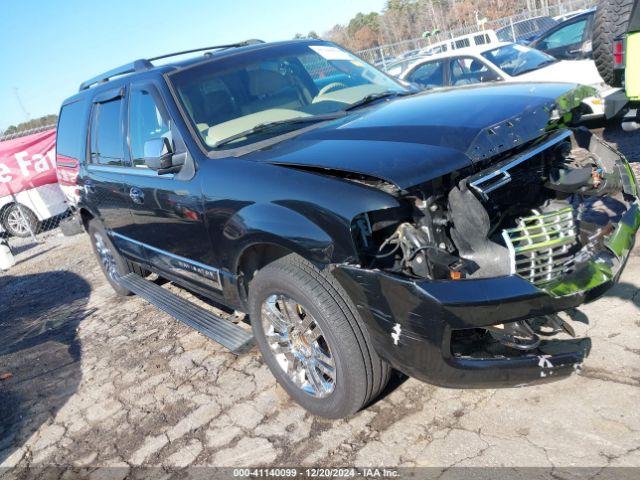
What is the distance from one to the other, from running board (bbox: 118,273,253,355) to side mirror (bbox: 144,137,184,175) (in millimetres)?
1125

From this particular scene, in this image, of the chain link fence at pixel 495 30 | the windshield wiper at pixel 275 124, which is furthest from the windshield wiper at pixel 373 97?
the chain link fence at pixel 495 30

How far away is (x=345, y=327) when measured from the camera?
2.53 metres

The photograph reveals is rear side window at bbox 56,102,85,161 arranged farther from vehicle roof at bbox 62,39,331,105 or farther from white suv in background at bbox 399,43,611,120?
white suv in background at bbox 399,43,611,120

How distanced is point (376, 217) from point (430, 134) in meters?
0.51

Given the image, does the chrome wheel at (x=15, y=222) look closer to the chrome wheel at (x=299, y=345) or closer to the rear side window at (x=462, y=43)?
the chrome wheel at (x=299, y=345)

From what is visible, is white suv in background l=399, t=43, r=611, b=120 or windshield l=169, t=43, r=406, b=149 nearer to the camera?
windshield l=169, t=43, r=406, b=149

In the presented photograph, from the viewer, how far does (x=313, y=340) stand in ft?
9.28

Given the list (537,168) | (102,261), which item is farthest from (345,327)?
(102,261)

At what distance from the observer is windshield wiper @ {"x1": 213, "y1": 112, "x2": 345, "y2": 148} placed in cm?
335

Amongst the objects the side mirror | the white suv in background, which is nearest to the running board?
the side mirror

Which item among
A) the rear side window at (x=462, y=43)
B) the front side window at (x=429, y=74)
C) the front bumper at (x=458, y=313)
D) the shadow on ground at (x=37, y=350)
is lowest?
the shadow on ground at (x=37, y=350)

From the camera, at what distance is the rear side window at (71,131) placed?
17.5 ft

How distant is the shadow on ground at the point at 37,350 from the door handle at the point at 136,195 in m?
1.54

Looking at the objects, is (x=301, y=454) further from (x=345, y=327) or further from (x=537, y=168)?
(x=537, y=168)
